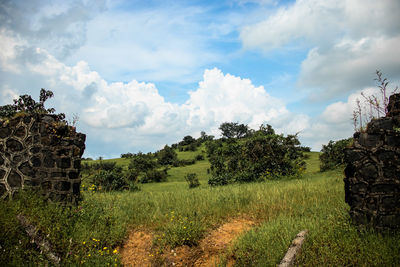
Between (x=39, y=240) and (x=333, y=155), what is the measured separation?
829 inches

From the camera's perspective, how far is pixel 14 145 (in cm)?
943

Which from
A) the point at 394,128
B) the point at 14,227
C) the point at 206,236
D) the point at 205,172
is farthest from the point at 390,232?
the point at 205,172

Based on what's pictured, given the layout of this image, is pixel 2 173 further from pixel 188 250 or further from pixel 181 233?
pixel 188 250

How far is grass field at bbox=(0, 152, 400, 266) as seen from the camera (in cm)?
576

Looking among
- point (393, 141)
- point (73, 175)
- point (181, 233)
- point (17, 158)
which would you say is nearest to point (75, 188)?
point (73, 175)

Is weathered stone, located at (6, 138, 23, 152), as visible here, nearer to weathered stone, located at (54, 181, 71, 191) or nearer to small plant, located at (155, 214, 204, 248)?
weathered stone, located at (54, 181, 71, 191)

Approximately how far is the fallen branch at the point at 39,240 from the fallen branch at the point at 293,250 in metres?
5.45

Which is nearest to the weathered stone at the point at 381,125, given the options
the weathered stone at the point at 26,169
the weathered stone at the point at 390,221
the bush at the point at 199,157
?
the weathered stone at the point at 390,221

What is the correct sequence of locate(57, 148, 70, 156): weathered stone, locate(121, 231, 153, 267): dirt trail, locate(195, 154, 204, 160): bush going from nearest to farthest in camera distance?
locate(121, 231, 153, 267): dirt trail < locate(57, 148, 70, 156): weathered stone < locate(195, 154, 204, 160): bush

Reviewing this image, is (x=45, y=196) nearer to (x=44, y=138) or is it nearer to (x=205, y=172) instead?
(x=44, y=138)

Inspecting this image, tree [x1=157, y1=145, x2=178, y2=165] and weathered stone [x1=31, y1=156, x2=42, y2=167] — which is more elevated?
tree [x1=157, y1=145, x2=178, y2=165]

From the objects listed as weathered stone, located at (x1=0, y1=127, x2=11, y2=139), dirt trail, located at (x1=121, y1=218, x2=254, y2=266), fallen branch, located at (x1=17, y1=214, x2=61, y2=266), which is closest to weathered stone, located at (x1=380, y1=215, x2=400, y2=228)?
dirt trail, located at (x1=121, y1=218, x2=254, y2=266)

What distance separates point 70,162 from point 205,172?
56.6 ft

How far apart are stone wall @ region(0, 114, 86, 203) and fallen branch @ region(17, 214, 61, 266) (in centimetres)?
155
